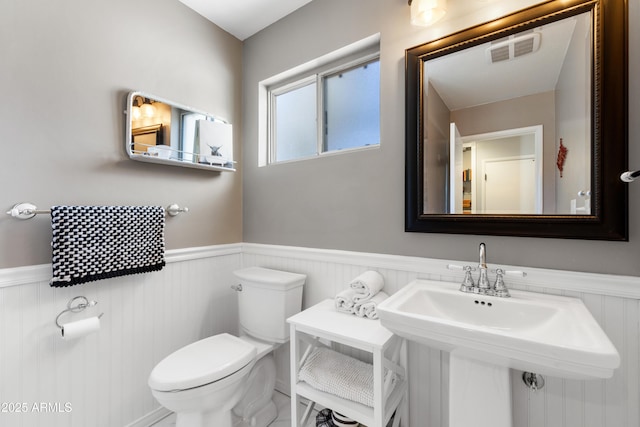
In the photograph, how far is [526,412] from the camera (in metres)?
1.13

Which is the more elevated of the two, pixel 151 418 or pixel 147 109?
pixel 147 109

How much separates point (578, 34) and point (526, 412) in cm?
149

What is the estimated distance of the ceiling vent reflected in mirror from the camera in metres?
1.11

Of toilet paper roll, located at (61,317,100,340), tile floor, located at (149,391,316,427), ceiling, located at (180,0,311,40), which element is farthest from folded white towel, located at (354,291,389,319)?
ceiling, located at (180,0,311,40)


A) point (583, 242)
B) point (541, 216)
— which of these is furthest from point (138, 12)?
point (583, 242)

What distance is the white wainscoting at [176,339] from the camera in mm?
1005

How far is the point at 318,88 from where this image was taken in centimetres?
187

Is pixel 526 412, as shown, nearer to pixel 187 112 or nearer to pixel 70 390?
pixel 70 390

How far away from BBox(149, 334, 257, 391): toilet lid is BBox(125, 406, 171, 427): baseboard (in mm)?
537

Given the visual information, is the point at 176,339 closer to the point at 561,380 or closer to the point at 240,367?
the point at 240,367

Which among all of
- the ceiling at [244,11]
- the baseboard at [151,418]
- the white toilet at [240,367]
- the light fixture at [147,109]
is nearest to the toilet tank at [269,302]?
the white toilet at [240,367]

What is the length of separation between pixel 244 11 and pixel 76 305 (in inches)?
77.6

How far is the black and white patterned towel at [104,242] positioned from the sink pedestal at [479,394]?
153 cm

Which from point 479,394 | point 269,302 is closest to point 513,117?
point 479,394
